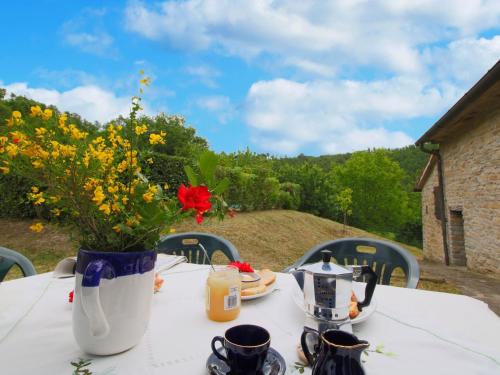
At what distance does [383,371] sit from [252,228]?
25.0 ft

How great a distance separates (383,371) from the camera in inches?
31.1

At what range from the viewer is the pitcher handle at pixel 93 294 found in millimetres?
718

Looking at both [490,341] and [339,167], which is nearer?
[490,341]

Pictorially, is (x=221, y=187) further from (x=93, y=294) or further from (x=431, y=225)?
(x=431, y=225)

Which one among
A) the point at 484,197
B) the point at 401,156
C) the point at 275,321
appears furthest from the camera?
the point at 401,156

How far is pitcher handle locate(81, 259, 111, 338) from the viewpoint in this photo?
718 millimetres

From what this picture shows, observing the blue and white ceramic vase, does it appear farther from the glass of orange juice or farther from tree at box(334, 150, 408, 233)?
tree at box(334, 150, 408, 233)

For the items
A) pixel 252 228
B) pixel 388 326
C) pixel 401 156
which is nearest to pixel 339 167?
pixel 401 156

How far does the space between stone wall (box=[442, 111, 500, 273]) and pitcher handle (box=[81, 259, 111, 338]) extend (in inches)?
269

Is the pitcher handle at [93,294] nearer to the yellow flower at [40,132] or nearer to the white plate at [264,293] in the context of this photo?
the yellow flower at [40,132]

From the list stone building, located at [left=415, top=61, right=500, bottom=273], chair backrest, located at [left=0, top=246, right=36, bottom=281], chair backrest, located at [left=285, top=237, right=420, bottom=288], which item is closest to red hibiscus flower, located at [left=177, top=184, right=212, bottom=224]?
chair backrest, located at [left=285, top=237, right=420, bottom=288]

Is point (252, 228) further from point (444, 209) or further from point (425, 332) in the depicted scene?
point (425, 332)

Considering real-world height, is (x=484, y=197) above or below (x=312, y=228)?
above

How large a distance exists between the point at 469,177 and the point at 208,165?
796 centimetres
